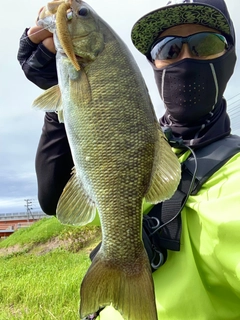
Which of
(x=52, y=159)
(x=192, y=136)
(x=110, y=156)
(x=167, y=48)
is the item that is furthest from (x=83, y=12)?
(x=192, y=136)

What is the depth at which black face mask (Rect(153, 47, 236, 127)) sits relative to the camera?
250 centimetres

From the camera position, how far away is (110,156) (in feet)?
5.49

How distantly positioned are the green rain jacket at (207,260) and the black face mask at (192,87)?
619 millimetres

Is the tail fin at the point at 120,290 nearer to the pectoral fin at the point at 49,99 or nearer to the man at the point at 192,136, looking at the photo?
the man at the point at 192,136

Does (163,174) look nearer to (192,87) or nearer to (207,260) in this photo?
(207,260)

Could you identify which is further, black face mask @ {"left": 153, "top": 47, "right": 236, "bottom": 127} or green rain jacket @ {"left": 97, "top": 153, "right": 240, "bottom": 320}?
black face mask @ {"left": 153, "top": 47, "right": 236, "bottom": 127}

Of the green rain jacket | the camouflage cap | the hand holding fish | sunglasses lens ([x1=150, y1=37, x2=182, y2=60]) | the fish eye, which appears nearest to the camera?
the green rain jacket

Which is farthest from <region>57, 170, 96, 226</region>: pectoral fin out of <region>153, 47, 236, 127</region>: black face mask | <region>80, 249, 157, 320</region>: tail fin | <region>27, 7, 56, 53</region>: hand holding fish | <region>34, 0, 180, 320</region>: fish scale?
<region>153, 47, 236, 127</region>: black face mask

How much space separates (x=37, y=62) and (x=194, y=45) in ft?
3.41

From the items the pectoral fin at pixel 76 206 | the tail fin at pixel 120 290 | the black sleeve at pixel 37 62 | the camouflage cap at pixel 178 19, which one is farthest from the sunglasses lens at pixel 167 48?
the tail fin at pixel 120 290

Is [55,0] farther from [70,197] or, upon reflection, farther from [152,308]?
[152,308]

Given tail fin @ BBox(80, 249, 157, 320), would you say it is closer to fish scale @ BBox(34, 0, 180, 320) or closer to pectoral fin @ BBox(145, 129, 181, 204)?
fish scale @ BBox(34, 0, 180, 320)

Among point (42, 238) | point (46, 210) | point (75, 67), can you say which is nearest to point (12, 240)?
point (42, 238)

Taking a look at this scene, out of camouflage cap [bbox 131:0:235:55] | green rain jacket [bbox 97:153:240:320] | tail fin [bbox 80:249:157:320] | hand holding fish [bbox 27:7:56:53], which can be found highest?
hand holding fish [bbox 27:7:56:53]
